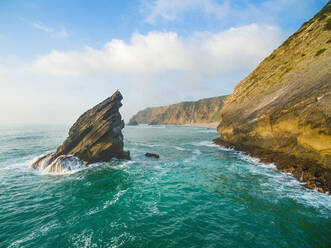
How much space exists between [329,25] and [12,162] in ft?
195

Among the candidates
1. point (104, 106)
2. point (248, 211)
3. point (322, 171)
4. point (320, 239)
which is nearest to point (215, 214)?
point (248, 211)

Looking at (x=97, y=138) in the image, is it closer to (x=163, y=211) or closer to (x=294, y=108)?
(x=163, y=211)

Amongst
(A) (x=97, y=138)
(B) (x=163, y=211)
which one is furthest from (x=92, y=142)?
(B) (x=163, y=211)

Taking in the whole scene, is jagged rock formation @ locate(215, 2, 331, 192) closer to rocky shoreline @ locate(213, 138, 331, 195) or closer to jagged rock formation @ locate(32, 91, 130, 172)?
rocky shoreline @ locate(213, 138, 331, 195)

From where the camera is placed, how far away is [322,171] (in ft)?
53.4

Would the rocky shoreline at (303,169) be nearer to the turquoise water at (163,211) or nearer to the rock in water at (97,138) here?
the turquoise water at (163,211)

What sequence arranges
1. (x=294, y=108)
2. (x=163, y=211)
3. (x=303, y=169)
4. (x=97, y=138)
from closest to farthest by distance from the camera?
(x=163, y=211)
(x=303, y=169)
(x=294, y=108)
(x=97, y=138)

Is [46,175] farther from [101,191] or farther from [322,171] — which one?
[322,171]

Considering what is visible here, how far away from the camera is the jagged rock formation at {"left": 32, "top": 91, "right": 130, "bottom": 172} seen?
2392cm

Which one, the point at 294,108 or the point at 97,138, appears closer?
the point at 294,108

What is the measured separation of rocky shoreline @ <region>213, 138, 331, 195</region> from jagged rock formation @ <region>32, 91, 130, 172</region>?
2432cm

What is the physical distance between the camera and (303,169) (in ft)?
58.2

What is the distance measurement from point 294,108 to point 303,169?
870 cm

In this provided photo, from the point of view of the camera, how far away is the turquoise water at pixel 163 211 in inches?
347
